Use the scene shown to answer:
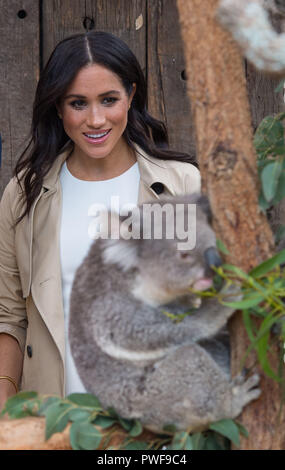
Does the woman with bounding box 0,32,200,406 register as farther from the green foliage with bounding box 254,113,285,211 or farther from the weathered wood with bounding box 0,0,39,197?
the green foliage with bounding box 254,113,285,211

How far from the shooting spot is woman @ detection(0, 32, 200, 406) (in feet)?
7.48

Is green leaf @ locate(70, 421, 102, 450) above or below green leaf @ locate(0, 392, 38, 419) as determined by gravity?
below

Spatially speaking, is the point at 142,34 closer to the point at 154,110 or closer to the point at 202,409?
the point at 154,110

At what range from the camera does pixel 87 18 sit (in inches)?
122

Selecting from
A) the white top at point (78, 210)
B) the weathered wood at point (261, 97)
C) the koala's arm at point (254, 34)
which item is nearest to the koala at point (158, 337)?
the koala's arm at point (254, 34)

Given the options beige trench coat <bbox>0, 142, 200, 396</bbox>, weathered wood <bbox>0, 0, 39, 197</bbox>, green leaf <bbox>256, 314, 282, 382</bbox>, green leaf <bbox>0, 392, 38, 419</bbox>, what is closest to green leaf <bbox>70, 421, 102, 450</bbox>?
green leaf <bbox>0, 392, 38, 419</bbox>

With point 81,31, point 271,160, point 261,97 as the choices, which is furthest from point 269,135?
point 81,31

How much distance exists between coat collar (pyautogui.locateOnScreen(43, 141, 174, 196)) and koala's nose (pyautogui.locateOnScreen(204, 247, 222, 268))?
1.05 metres

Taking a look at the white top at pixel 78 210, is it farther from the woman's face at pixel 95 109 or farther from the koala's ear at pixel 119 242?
the koala's ear at pixel 119 242

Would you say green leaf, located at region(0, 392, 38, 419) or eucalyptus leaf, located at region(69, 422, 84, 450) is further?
green leaf, located at region(0, 392, 38, 419)

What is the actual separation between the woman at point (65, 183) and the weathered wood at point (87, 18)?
27.0 inches

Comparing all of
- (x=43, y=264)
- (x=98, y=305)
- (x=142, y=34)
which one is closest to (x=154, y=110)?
(x=142, y=34)

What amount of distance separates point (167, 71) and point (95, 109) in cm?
100
